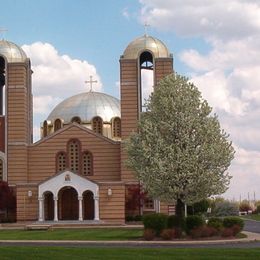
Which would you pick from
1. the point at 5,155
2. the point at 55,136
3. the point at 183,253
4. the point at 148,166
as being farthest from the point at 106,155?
the point at 183,253

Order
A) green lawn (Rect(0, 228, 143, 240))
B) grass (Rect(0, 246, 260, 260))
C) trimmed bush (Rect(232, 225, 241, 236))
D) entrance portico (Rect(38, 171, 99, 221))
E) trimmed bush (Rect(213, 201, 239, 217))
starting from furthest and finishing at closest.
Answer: trimmed bush (Rect(213, 201, 239, 217)) → entrance portico (Rect(38, 171, 99, 221)) → green lawn (Rect(0, 228, 143, 240)) → trimmed bush (Rect(232, 225, 241, 236)) → grass (Rect(0, 246, 260, 260))

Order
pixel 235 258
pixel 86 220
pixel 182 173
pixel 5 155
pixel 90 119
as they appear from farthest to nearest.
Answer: pixel 90 119 → pixel 5 155 → pixel 86 220 → pixel 182 173 → pixel 235 258

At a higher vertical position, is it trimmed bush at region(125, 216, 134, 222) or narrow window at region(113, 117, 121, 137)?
narrow window at region(113, 117, 121, 137)

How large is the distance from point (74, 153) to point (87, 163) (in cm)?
163

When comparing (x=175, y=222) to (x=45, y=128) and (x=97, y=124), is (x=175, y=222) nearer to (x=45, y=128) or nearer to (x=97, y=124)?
(x=97, y=124)

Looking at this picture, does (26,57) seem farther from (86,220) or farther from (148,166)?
(148,166)

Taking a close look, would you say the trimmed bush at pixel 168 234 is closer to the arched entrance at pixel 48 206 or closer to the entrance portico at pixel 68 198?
the entrance portico at pixel 68 198

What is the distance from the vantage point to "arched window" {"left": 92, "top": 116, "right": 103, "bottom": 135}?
245ft

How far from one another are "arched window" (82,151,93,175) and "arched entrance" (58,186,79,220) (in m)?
2.71

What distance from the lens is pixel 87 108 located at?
75.9 meters

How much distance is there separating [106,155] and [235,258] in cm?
4476

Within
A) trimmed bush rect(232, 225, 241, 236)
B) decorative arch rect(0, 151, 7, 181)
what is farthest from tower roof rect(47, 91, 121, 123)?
trimmed bush rect(232, 225, 241, 236)

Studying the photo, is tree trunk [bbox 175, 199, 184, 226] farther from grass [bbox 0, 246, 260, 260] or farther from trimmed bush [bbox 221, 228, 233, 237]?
grass [bbox 0, 246, 260, 260]

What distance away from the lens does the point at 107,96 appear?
261 ft
